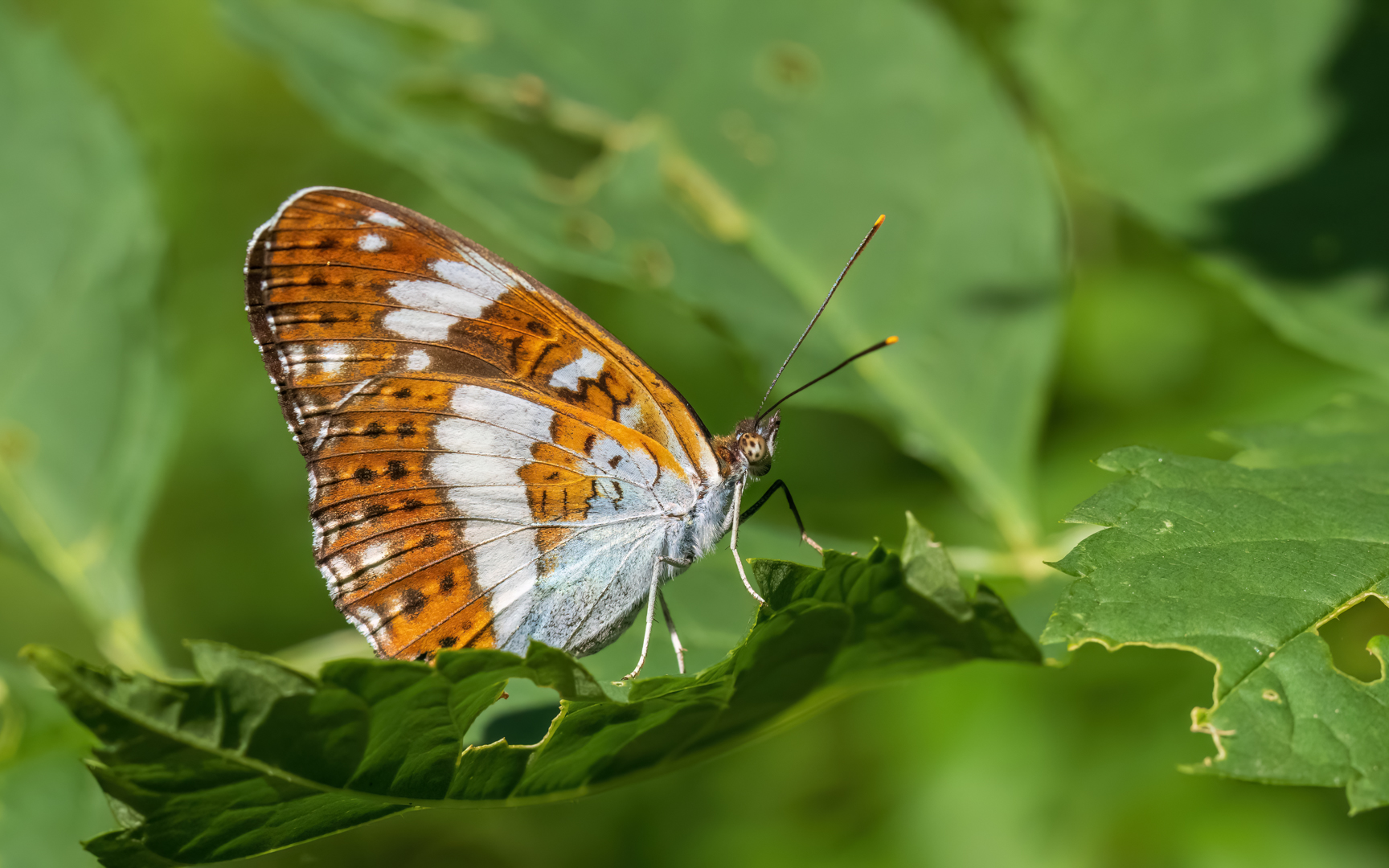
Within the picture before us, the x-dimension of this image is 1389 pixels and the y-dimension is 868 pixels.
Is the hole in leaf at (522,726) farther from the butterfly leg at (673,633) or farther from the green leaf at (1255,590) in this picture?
the green leaf at (1255,590)

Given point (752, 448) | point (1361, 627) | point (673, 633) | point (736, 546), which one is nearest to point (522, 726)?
point (673, 633)

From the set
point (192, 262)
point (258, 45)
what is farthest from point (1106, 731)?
point (192, 262)

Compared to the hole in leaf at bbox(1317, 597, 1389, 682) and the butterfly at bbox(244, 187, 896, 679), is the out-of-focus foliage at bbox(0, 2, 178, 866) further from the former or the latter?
the hole in leaf at bbox(1317, 597, 1389, 682)

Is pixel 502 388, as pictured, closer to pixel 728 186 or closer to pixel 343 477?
pixel 343 477

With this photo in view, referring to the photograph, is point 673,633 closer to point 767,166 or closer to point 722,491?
point 722,491

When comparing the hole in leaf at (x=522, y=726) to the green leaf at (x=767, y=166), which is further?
the green leaf at (x=767, y=166)

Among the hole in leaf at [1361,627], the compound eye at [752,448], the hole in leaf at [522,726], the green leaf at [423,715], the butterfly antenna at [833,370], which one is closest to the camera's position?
the green leaf at [423,715]

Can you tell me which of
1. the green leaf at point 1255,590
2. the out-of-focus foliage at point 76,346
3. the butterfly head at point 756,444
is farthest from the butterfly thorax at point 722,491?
the out-of-focus foliage at point 76,346
